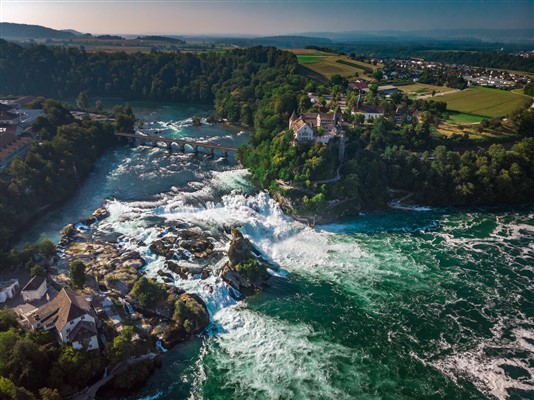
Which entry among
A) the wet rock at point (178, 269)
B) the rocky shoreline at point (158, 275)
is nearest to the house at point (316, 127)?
the rocky shoreline at point (158, 275)

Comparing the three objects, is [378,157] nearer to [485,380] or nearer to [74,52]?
[485,380]

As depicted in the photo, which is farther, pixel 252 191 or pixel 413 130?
pixel 413 130

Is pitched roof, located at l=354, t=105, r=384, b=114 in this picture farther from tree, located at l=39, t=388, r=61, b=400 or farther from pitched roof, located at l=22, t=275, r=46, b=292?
tree, located at l=39, t=388, r=61, b=400

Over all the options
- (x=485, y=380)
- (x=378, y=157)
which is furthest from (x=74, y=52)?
(x=485, y=380)

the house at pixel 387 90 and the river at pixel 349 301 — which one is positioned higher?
the house at pixel 387 90

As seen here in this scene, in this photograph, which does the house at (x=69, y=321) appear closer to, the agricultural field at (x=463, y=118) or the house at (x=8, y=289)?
the house at (x=8, y=289)

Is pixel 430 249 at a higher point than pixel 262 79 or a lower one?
lower

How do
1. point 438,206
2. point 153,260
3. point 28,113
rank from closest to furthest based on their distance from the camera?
point 153,260 < point 438,206 < point 28,113

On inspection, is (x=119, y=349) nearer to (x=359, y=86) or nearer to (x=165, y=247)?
(x=165, y=247)
